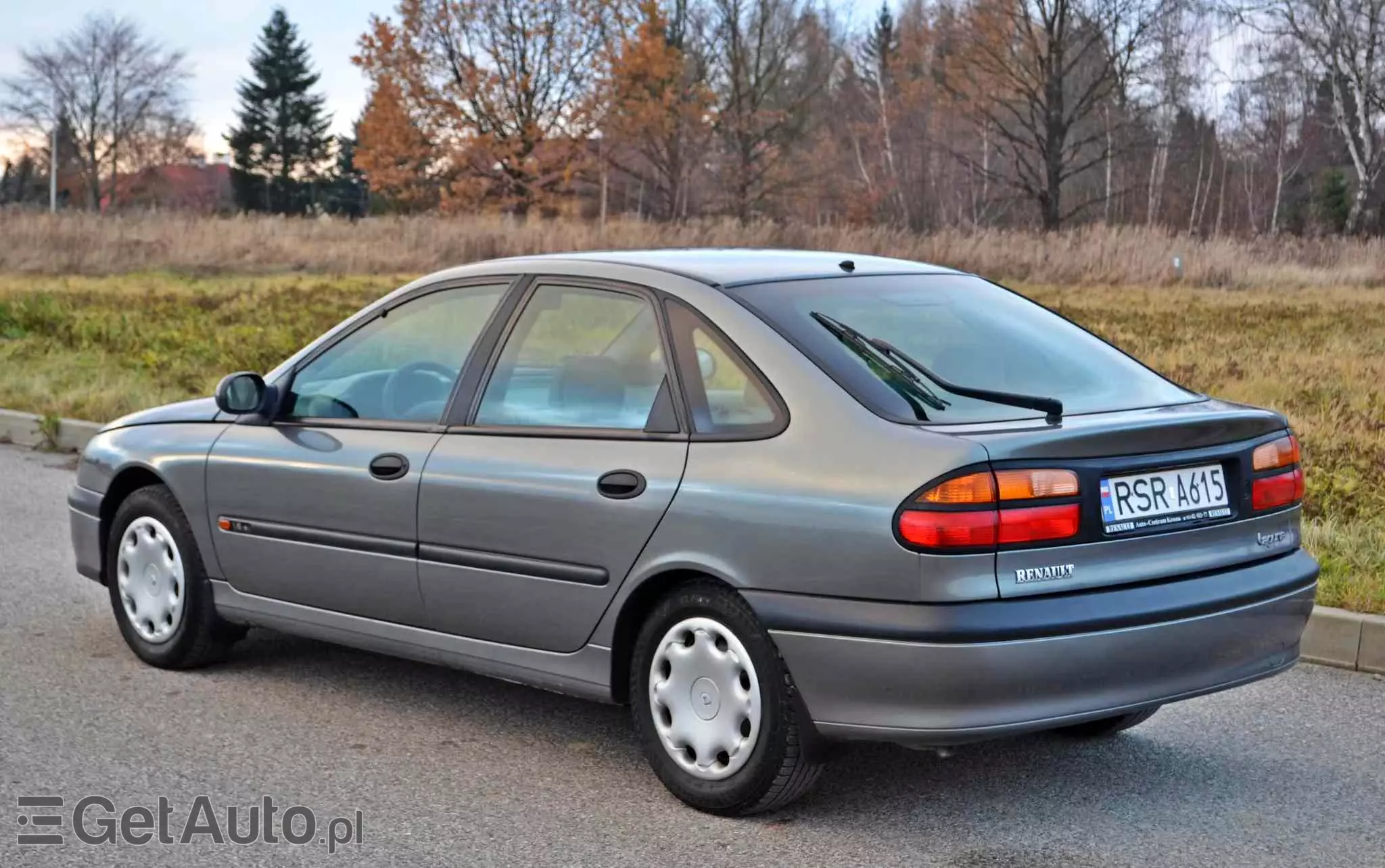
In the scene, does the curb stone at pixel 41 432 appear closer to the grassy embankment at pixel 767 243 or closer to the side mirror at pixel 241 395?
the grassy embankment at pixel 767 243

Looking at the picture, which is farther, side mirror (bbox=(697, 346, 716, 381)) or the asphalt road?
side mirror (bbox=(697, 346, 716, 381))

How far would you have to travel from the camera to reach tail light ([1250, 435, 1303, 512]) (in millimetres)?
4367

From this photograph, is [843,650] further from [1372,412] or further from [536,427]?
[1372,412]

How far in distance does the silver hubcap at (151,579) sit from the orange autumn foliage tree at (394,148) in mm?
42190

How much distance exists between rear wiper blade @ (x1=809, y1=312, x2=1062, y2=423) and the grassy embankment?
2.77 m

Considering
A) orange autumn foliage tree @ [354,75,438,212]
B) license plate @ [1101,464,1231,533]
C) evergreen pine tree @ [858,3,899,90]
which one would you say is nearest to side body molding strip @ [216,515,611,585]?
license plate @ [1101,464,1231,533]

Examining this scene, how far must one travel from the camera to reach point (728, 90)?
50.9m

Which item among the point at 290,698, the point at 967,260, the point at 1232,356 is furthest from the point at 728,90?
the point at 290,698

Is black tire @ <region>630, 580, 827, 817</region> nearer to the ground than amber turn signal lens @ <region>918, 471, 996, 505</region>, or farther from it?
nearer to the ground

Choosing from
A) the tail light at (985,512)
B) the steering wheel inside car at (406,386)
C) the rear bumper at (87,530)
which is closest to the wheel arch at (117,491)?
the rear bumper at (87,530)

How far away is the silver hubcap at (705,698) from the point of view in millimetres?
4184

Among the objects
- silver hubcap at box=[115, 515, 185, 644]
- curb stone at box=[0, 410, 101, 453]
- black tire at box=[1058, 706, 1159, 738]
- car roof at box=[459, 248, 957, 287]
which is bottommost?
curb stone at box=[0, 410, 101, 453]

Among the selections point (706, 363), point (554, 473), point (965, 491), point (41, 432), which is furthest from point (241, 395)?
point (41, 432)

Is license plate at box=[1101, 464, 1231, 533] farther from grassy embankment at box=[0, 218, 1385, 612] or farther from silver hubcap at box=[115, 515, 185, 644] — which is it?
silver hubcap at box=[115, 515, 185, 644]
